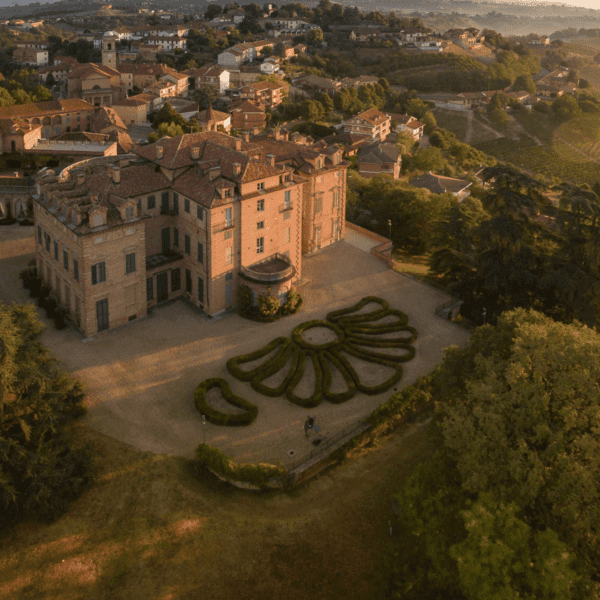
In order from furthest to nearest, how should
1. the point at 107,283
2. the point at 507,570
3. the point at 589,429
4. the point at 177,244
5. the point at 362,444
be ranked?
1. the point at 177,244
2. the point at 107,283
3. the point at 362,444
4. the point at 589,429
5. the point at 507,570

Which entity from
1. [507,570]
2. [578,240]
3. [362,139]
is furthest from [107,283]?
[362,139]

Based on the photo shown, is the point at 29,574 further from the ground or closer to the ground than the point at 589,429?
closer to the ground

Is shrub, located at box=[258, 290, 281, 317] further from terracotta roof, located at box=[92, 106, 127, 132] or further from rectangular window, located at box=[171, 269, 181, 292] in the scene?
terracotta roof, located at box=[92, 106, 127, 132]

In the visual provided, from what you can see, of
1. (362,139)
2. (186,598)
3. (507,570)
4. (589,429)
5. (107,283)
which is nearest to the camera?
(507,570)

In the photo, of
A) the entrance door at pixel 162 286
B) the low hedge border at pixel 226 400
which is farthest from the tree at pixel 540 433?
the entrance door at pixel 162 286

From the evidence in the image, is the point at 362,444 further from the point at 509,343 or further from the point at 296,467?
the point at 509,343

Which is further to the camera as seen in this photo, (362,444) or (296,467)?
(362,444)

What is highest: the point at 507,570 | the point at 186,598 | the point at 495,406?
the point at 495,406
